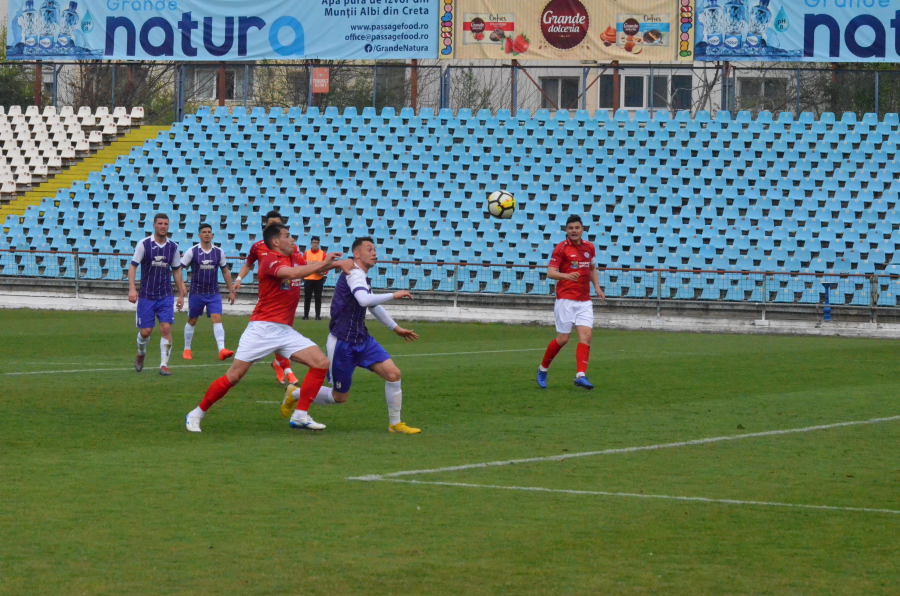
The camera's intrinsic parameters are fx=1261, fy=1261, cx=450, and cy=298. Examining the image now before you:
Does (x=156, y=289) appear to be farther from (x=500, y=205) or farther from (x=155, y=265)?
(x=500, y=205)

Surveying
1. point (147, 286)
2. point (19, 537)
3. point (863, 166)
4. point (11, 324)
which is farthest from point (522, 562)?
point (863, 166)

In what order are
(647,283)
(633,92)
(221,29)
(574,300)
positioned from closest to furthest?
(574,300), (647,283), (221,29), (633,92)

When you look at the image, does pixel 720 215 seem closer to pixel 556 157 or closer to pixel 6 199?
pixel 556 157

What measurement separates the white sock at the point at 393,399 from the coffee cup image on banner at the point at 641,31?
25.2m

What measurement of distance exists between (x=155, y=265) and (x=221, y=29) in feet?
73.0

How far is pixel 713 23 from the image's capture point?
33.8m

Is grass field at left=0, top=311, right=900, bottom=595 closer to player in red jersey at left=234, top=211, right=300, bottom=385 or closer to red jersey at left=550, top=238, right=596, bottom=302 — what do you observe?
player in red jersey at left=234, top=211, right=300, bottom=385

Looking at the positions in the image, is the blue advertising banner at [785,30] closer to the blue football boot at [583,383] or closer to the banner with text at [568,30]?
the banner with text at [568,30]

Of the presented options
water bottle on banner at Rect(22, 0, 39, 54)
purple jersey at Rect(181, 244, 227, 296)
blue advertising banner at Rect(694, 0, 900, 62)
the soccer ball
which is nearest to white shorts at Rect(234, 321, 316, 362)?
purple jersey at Rect(181, 244, 227, 296)

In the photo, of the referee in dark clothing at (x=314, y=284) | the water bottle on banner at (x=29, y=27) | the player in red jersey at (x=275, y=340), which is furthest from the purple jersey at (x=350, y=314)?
the water bottle on banner at (x=29, y=27)

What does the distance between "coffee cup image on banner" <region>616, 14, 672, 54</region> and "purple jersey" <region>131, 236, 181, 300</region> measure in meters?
21.2

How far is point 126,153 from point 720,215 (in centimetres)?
1744

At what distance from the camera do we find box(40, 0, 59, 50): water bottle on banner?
38.3m

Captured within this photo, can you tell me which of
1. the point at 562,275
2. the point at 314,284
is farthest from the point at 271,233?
the point at 314,284
